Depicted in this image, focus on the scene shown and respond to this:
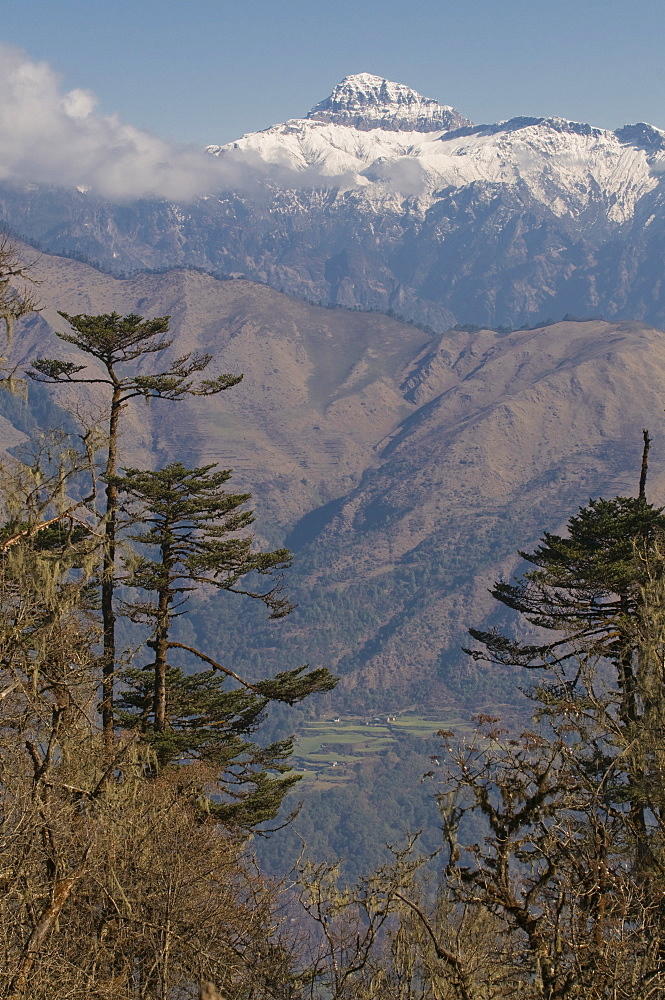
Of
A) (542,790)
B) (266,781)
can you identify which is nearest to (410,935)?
(542,790)

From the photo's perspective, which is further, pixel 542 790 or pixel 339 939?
pixel 339 939

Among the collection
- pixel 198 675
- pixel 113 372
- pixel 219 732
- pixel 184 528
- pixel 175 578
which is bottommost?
pixel 219 732

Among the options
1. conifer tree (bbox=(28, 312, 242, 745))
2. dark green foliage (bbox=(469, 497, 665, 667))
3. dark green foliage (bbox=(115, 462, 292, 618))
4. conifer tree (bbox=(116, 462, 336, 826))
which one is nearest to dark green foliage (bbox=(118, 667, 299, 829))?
conifer tree (bbox=(116, 462, 336, 826))

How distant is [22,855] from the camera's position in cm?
1489

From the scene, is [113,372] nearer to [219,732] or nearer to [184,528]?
[184,528]

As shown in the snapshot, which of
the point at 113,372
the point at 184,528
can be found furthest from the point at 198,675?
the point at 113,372

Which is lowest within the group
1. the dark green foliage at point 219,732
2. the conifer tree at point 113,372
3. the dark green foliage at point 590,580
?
the dark green foliage at point 219,732

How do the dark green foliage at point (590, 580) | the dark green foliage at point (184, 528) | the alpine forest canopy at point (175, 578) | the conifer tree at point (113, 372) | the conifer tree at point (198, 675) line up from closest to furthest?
the dark green foliage at point (590, 580)
the conifer tree at point (113, 372)
the alpine forest canopy at point (175, 578)
the conifer tree at point (198, 675)
the dark green foliage at point (184, 528)

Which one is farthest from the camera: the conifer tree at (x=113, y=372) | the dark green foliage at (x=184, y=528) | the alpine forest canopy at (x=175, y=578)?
the dark green foliage at (x=184, y=528)

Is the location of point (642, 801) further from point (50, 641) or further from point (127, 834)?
point (50, 641)

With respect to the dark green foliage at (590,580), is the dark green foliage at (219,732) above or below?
below

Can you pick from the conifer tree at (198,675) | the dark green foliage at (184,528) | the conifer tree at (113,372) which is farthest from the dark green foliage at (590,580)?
the conifer tree at (113,372)

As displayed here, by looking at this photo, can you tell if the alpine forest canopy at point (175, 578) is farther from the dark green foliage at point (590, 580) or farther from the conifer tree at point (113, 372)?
the dark green foliage at point (590, 580)

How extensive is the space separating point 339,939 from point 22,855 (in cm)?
497
